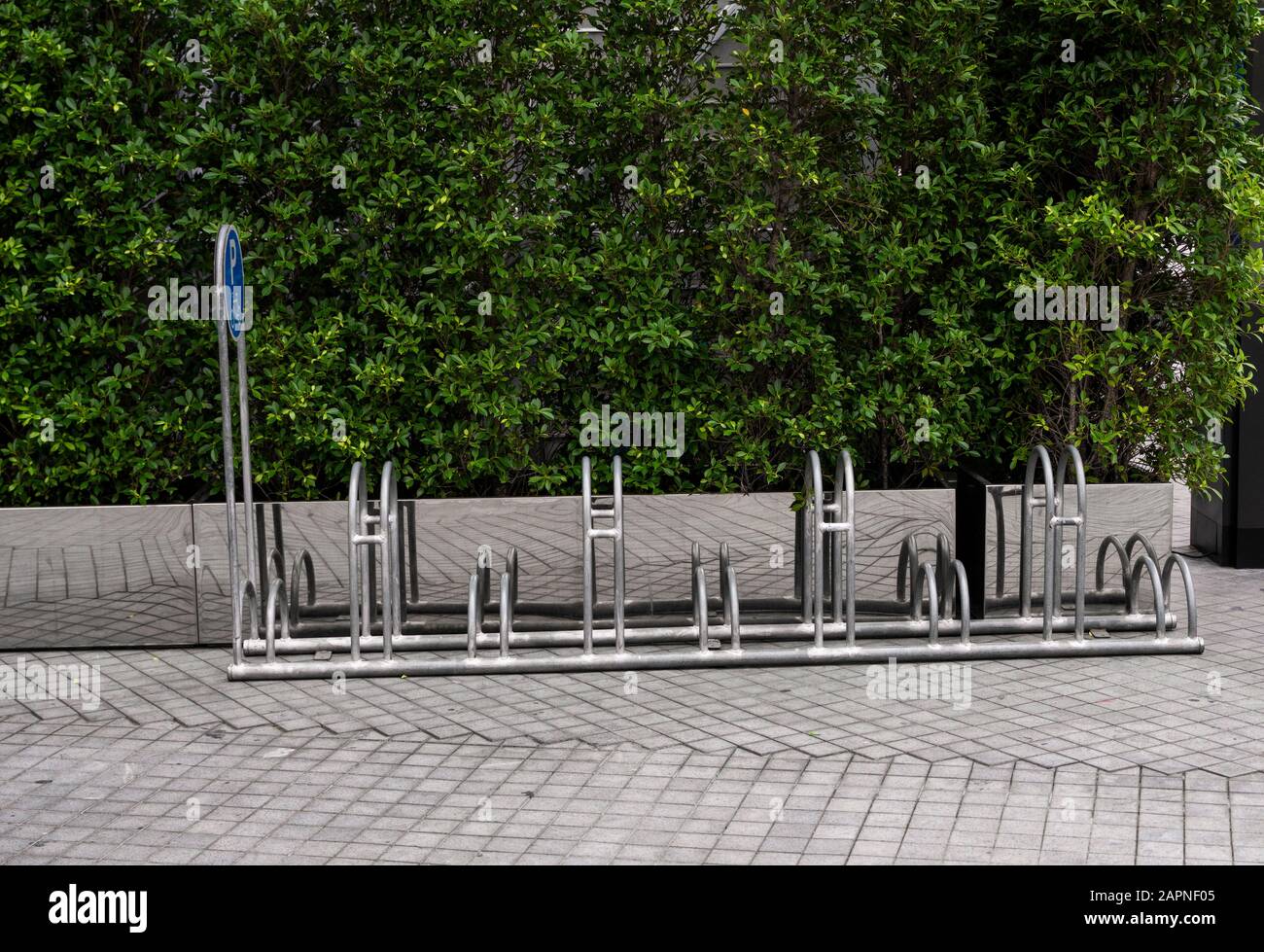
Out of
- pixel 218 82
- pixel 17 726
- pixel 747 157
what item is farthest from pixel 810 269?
pixel 17 726

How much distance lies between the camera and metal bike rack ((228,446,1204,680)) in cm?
765

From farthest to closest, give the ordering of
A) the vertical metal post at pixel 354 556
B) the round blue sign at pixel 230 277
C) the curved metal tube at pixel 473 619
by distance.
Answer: the curved metal tube at pixel 473 619 → the vertical metal post at pixel 354 556 → the round blue sign at pixel 230 277

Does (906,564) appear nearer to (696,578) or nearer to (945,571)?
(945,571)

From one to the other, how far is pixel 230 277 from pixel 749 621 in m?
3.29

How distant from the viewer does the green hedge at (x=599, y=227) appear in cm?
826

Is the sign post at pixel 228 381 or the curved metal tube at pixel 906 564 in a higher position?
the sign post at pixel 228 381

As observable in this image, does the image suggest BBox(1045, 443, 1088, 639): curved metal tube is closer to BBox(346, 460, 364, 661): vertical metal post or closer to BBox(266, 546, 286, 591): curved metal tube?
BBox(346, 460, 364, 661): vertical metal post

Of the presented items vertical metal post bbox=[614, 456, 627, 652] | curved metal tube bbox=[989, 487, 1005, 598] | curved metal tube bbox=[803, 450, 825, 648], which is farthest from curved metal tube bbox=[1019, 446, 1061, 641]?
vertical metal post bbox=[614, 456, 627, 652]

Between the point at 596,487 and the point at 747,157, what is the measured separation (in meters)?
2.00

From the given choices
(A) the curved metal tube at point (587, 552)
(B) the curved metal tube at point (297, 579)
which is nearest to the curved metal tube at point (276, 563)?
(B) the curved metal tube at point (297, 579)

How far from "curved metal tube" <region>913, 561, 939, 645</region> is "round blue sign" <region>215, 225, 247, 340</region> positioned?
11.5 feet

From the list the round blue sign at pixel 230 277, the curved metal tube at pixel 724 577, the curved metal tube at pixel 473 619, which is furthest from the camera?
the curved metal tube at pixel 724 577

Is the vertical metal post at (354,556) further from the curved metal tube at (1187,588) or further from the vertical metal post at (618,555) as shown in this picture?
the curved metal tube at (1187,588)

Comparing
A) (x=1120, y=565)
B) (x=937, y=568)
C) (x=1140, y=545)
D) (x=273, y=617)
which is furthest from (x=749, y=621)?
(x=273, y=617)
